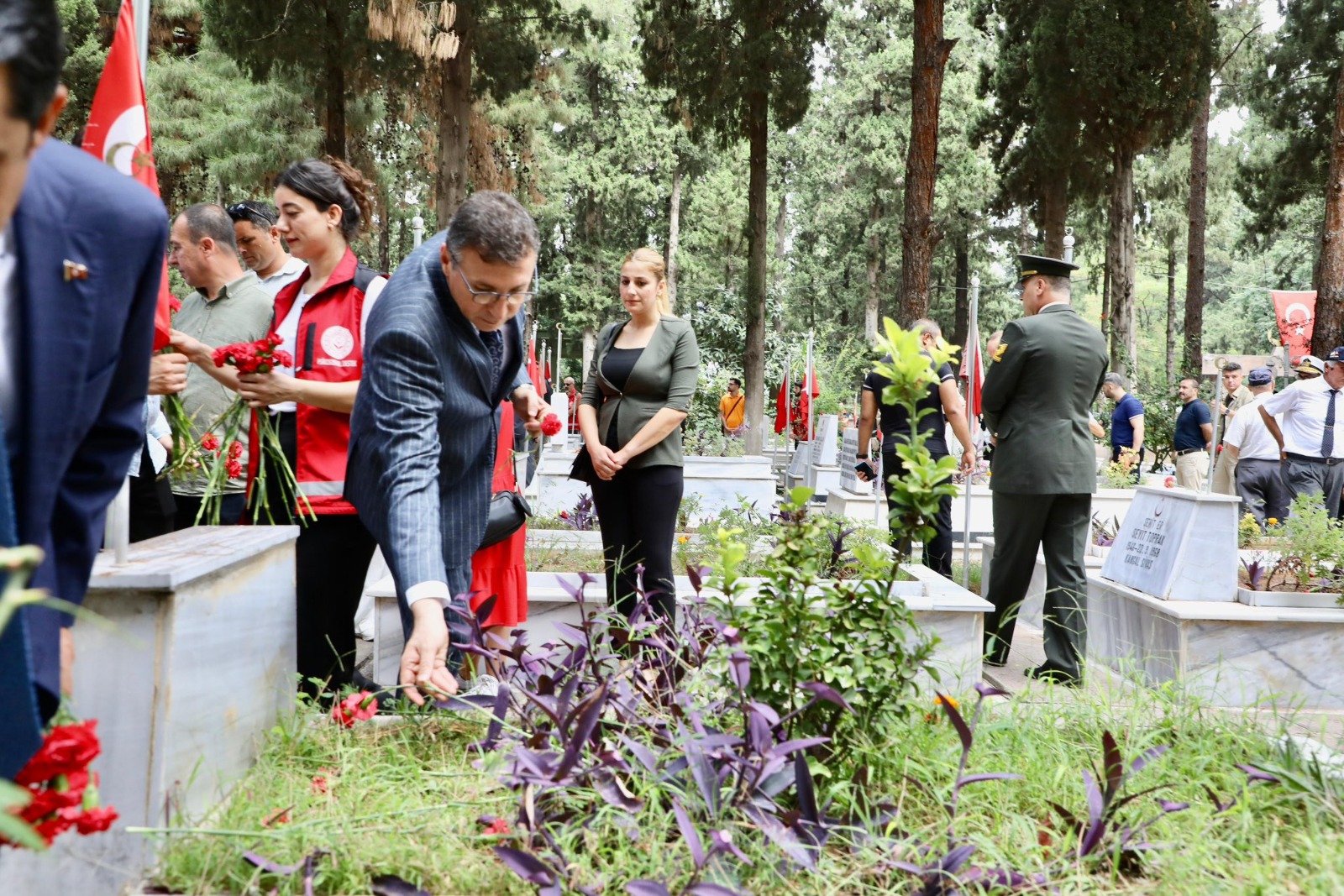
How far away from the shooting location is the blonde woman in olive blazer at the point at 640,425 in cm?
466

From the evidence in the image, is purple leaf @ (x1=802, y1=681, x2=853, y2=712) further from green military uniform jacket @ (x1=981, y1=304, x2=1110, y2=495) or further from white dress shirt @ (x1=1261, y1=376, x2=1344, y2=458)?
white dress shirt @ (x1=1261, y1=376, x2=1344, y2=458)

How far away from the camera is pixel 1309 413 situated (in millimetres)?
9531

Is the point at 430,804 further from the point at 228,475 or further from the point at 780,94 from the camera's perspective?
the point at 780,94

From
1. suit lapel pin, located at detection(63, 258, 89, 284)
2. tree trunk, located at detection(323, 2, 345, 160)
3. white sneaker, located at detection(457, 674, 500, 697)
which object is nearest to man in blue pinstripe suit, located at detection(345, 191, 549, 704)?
white sneaker, located at detection(457, 674, 500, 697)

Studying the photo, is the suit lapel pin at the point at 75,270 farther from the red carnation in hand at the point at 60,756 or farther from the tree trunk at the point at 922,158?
the tree trunk at the point at 922,158

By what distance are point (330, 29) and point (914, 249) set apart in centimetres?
767

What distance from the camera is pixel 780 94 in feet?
56.5

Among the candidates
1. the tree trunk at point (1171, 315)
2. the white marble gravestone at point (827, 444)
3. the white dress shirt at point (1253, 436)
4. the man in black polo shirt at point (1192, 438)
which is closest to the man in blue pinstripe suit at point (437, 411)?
the white dress shirt at point (1253, 436)

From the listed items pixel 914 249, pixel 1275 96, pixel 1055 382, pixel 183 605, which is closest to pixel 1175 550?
pixel 1055 382

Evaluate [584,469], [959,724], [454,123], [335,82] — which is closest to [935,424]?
[584,469]

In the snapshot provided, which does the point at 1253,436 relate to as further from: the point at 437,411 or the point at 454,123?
the point at 454,123

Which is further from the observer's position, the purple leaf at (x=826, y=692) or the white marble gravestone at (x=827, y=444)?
the white marble gravestone at (x=827, y=444)

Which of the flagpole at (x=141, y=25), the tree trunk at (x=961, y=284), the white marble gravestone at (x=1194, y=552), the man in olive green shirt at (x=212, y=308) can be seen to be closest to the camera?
the flagpole at (x=141, y=25)

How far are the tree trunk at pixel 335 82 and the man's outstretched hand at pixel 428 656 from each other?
42.8 feet
